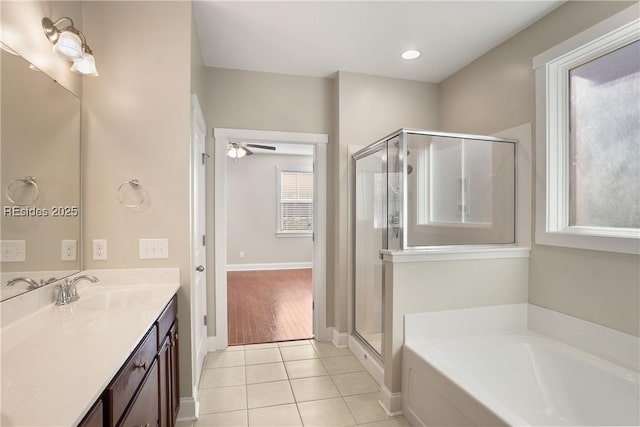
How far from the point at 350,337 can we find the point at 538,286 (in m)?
1.66

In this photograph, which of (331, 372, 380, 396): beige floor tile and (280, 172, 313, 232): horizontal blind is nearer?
(331, 372, 380, 396): beige floor tile

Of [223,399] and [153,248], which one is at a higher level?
[153,248]

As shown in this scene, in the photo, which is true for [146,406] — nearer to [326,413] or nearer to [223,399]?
[223,399]

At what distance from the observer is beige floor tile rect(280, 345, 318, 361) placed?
2.90 meters

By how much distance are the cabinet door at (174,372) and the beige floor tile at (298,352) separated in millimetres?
1104

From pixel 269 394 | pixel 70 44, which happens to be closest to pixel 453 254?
pixel 269 394

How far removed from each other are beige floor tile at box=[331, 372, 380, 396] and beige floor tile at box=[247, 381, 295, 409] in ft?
1.29

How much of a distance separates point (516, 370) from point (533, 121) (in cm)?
174

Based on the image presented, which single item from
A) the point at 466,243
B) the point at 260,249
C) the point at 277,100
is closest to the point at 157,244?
the point at 277,100

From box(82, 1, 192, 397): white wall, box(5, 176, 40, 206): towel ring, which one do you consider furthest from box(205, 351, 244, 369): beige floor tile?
box(5, 176, 40, 206): towel ring

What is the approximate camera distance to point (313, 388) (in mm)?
2396

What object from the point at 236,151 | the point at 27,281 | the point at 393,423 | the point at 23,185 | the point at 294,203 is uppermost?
the point at 236,151

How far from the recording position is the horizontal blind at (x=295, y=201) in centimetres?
712

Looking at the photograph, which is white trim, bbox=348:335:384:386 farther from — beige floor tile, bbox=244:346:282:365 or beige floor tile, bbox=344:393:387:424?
beige floor tile, bbox=244:346:282:365
